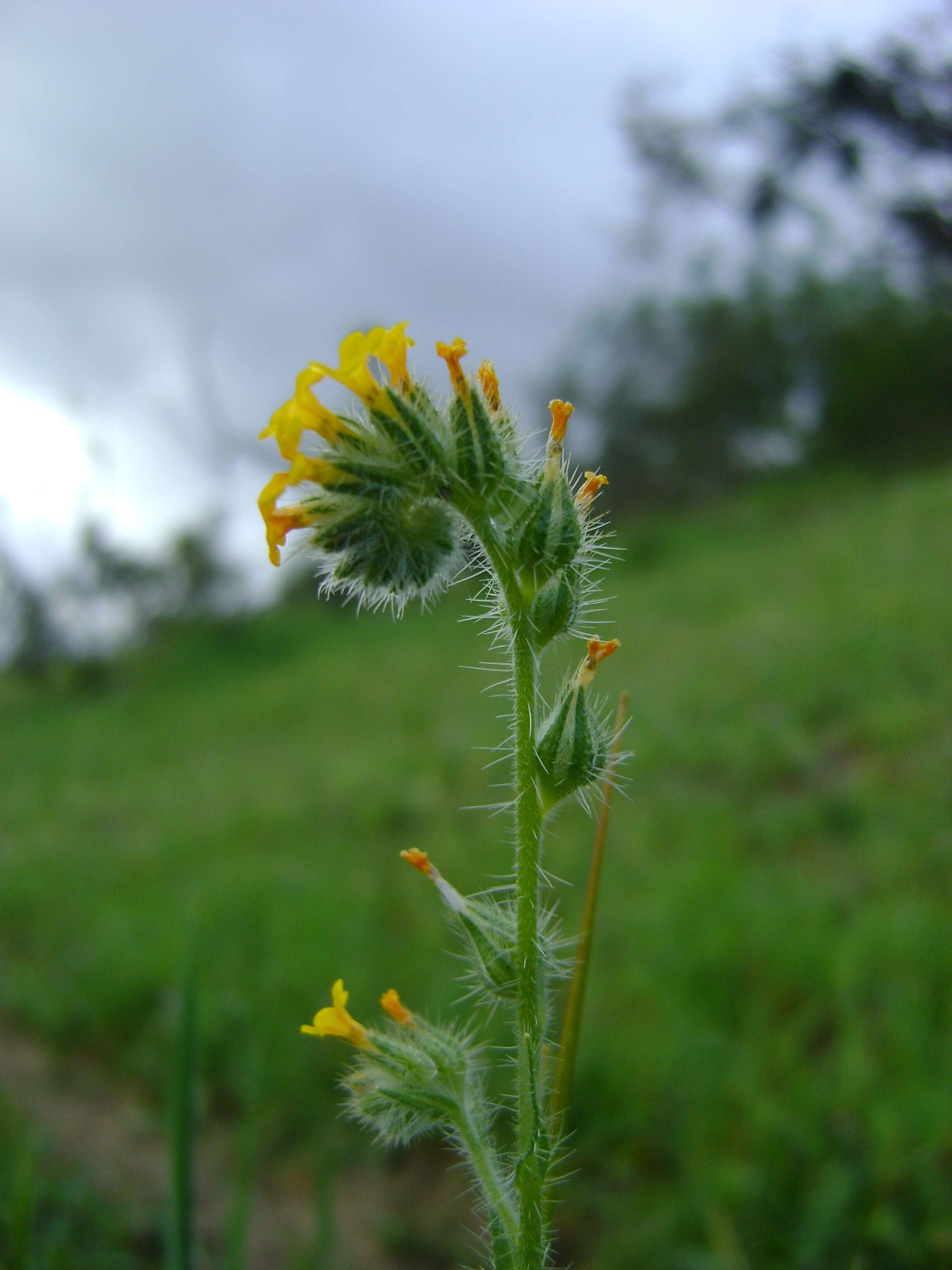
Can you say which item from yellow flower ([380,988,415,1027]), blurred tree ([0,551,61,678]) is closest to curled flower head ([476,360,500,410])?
yellow flower ([380,988,415,1027])

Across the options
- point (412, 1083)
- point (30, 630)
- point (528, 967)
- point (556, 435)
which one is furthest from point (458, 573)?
point (30, 630)

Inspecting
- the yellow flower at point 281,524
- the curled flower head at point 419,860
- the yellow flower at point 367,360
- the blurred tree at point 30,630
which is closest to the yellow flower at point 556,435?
the yellow flower at point 367,360

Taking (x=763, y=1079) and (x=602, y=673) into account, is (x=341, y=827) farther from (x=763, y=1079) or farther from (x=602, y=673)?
(x=763, y=1079)

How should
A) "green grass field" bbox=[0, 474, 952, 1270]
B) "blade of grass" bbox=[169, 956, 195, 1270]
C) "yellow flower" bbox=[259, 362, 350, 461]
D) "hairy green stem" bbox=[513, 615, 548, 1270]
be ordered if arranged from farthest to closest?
"green grass field" bbox=[0, 474, 952, 1270] < "blade of grass" bbox=[169, 956, 195, 1270] < "yellow flower" bbox=[259, 362, 350, 461] < "hairy green stem" bbox=[513, 615, 548, 1270]

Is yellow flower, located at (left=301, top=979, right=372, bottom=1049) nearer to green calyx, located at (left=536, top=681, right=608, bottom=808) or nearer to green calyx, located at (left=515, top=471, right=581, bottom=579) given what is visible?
green calyx, located at (left=536, top=681, right=608, bottom=808)

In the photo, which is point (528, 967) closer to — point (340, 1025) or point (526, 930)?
point (526, 930)

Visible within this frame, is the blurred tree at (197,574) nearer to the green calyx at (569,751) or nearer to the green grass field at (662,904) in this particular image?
the green grass field at (662,904)

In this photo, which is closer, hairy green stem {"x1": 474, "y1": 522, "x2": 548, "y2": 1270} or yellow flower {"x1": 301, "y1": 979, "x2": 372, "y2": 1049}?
hairy green stem {"x1": 474, "y1": 522, "x2": 548, "y2": 1270}

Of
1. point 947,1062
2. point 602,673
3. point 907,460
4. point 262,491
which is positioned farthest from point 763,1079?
point 907,460
